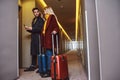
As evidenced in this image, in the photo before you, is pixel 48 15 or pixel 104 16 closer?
pixel 104 16

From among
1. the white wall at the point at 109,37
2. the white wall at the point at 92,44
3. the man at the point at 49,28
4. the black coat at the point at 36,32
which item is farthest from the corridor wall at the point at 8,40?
the white wall at the point at 109,37

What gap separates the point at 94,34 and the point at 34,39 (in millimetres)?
1872

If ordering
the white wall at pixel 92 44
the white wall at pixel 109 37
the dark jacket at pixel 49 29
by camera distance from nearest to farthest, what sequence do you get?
the white wall at pixel 109 37
the white wall at pixel 92 44
the dark jacket at pixel 49 29

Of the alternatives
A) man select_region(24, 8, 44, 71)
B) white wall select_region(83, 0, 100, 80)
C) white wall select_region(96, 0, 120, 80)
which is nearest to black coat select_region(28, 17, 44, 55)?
man select_region(24, 8, 44, 71)

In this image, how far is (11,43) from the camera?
→ 3.07 m

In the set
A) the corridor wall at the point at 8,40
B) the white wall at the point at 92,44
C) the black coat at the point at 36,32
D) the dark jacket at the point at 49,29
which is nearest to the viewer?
the white wall at the point at 92,44

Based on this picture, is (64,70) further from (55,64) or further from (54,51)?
(54,51)

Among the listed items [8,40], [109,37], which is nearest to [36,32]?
[8,40]

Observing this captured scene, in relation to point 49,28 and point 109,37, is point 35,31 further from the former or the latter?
point 109,37

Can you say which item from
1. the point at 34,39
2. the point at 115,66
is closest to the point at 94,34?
the point at 115,66

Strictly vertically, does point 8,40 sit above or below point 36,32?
below

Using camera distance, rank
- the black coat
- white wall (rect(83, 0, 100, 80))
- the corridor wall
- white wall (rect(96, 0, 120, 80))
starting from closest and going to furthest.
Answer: white wall (rect(96, 0, 120, 80))
white wall (rect(83, 0, 100, 80))
the corridor wall
the black coat

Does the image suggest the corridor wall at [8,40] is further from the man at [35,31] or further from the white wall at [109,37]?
the white wall at [109,37]

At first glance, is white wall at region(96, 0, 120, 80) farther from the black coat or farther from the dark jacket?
the black coat
